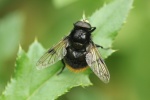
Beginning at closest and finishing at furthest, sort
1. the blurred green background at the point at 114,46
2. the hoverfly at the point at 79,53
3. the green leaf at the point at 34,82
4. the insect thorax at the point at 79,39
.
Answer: the green leaf at the point at 34,82 → the hoverfly at the point at 79,53 → the insect thorax at the point at 79,39 → the blurred green background at the point at 114,46

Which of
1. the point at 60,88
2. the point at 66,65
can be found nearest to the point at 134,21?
the point at 66,65

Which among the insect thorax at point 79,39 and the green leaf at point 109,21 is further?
the insect thorax at point 79,39

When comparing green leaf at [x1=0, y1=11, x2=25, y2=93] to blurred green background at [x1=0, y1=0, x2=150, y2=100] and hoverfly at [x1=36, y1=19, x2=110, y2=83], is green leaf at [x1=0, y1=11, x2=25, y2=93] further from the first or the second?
hoverfly at [x1=36, y1=19, x2=110, y2=83]

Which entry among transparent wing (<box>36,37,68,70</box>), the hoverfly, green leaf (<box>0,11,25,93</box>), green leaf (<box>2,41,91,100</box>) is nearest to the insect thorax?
the hoverfly

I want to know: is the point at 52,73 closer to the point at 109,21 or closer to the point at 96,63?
the point at 96,63

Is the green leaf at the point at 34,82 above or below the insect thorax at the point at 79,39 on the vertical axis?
below

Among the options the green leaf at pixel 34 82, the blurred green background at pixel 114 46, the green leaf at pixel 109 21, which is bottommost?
the green leaf at pixel 34 82

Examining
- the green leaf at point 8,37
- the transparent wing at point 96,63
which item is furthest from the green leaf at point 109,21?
the green leaf at point 8,37

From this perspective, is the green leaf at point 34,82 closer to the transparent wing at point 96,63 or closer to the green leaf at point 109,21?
the transparent wing at point 96,63

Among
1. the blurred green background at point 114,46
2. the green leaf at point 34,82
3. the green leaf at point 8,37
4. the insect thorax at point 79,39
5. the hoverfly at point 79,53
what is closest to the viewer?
the green leaf at point 34,82
